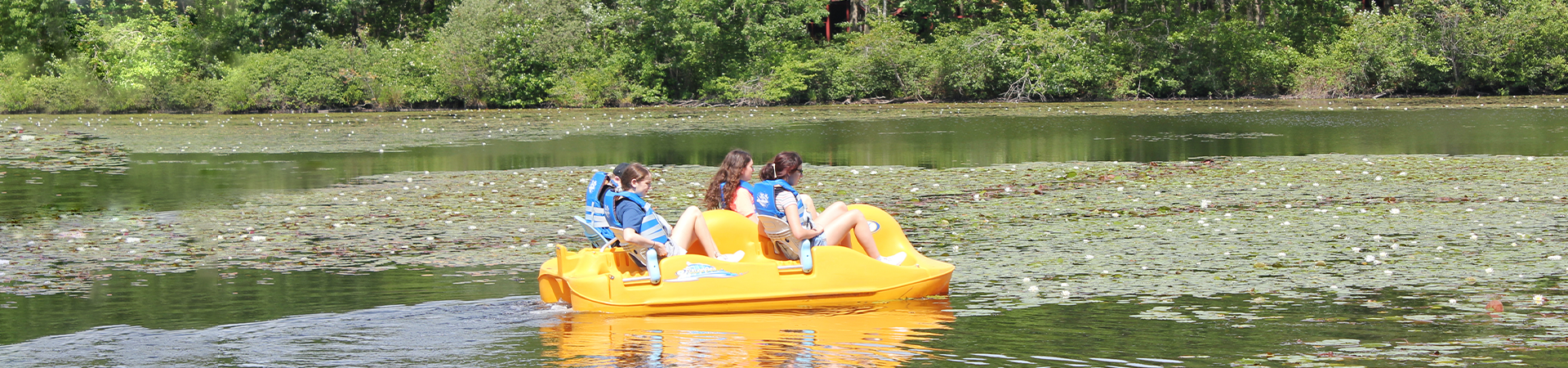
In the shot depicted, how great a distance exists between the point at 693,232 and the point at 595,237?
2.15ft

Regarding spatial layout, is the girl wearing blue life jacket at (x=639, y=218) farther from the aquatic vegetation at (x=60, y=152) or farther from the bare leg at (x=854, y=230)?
the aquatic vegetation at (x=60, y=152)

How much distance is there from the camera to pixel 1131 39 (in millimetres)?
43281

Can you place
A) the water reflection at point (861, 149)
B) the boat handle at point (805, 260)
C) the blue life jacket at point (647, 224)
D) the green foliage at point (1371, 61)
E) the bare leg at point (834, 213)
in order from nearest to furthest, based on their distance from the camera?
the boat handle at point (805, 260)
the blue life jacket at point (647, 224)
the bare leg at point (834, 213)
the water reflection at point (861, 149)
the green foliage at point (1371, 61)

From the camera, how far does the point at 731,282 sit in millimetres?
7809

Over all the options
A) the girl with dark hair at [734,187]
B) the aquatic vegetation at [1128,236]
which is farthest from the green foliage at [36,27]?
the girl with dark hair at [734,187]

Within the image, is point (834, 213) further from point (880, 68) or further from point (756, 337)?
point (880, 68)

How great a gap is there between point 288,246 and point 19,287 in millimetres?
2161

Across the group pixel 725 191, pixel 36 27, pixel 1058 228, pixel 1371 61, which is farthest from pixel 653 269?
pixel 36 27

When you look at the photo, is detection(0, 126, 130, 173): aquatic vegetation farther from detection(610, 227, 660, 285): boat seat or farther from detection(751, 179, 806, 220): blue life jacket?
detection(751, 179, 806, 220): blue life jacket

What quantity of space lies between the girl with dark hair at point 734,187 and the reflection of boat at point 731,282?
69 cm

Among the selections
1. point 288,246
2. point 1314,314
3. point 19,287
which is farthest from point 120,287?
point 1314,314

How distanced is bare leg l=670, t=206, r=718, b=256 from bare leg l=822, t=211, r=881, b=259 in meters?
0.70

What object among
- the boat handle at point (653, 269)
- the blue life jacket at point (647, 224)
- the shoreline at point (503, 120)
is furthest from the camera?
the shoreline at point (503, 120)

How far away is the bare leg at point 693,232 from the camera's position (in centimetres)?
836
